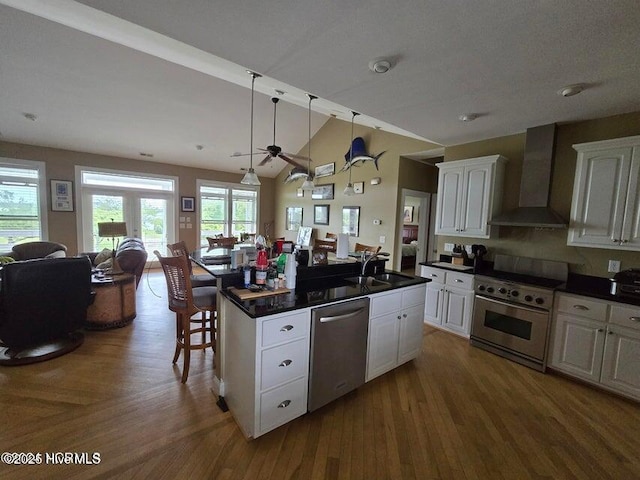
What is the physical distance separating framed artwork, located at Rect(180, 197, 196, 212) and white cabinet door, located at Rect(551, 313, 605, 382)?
7.80 metres

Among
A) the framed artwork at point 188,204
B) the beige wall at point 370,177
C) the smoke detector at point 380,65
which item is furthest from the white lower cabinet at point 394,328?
the framed artwork at point 188,204

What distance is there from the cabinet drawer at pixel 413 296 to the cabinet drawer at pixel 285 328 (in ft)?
3.69

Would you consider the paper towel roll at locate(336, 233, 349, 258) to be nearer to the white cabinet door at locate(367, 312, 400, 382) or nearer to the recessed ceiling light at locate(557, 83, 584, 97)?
the white cabinet door at locate(367, 312, 400, 382)

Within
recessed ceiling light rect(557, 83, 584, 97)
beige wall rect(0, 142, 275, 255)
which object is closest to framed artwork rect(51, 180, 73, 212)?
beige wall rect(0, 142, 275, 255)

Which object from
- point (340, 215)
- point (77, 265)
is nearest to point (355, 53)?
point (77, 265)

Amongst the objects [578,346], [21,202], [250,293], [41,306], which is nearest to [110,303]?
[41,306]

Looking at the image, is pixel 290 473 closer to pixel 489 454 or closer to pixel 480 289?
pixel 489 454

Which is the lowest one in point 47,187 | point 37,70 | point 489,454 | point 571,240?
point 489,454

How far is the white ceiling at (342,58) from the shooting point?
1.42 meters

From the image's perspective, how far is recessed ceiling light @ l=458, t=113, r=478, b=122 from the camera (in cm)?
274

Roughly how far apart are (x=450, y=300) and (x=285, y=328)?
2.62 m

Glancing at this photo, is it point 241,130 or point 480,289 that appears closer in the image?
point 480,289

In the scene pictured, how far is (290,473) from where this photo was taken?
1507 mm

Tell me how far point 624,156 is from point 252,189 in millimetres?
7869
